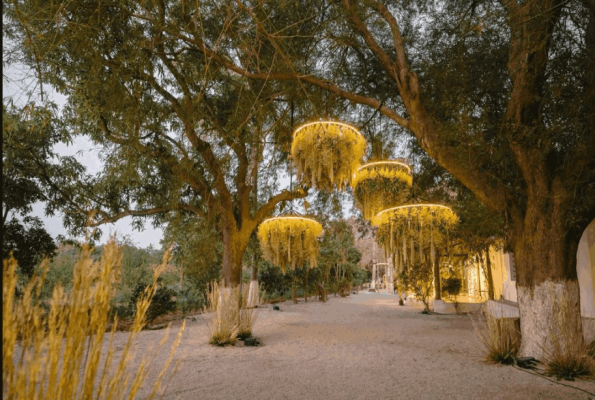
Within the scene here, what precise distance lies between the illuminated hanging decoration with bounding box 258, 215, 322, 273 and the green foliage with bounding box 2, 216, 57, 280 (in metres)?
3.80

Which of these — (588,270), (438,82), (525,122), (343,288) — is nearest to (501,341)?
(525,122)

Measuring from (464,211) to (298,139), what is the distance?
457 centimetres

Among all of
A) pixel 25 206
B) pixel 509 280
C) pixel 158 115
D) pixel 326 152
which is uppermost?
pixel 158 115

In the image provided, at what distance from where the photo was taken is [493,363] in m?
4.64

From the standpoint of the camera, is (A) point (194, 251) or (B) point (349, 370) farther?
(A) point (194, 251)

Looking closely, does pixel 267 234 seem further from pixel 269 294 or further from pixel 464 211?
pixel 269 294

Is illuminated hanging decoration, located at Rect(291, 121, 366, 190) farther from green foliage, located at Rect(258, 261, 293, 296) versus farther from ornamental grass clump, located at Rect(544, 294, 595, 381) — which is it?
green foliage, located at Rect(258, 261, 293, 296)

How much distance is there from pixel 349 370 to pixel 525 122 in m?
3.59

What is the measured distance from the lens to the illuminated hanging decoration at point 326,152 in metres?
4.58

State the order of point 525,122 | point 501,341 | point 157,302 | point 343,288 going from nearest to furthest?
point 525,122 < point 501,341 < point 157,302 < point 343,288

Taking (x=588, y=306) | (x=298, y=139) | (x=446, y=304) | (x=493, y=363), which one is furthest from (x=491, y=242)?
(x=298, y=139)

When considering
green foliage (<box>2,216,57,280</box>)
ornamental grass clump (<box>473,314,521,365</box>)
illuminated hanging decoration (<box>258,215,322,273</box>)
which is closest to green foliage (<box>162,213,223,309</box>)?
illuminated hanging decoration (<box>258,215,322,273</box>)

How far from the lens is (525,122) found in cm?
436

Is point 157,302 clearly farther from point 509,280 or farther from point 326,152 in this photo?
point 509,280
